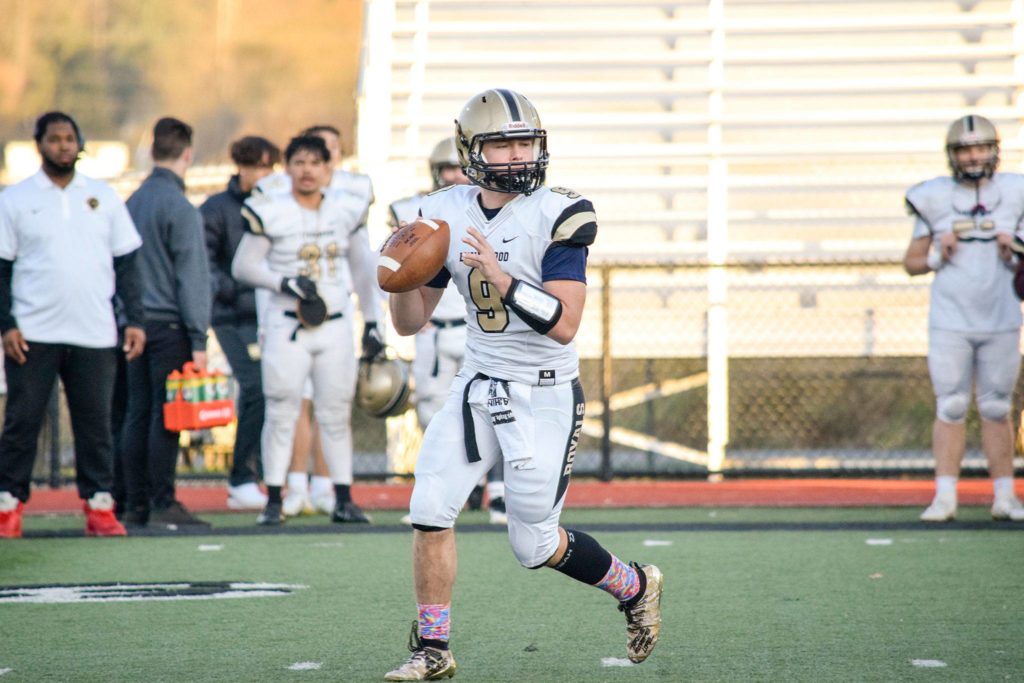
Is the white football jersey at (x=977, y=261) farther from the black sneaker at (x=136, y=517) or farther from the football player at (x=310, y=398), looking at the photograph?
the black sneaker at (x=136, y=517)

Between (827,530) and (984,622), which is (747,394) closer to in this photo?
(827,530)

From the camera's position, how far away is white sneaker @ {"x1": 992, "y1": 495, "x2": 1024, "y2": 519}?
668cm

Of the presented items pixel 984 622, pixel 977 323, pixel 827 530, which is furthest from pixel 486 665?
pixel 977 323

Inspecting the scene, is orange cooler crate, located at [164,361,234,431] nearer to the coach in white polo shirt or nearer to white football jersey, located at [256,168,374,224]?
the coach in white polo shirt

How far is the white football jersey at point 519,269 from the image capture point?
3.62 metres

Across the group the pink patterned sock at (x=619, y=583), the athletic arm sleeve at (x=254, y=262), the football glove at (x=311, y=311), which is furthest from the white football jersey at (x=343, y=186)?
the pink patterned sock at (x=619, y=583)

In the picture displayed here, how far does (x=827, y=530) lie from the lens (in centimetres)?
659

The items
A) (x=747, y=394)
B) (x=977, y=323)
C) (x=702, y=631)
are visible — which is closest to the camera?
(x=702, y=631)

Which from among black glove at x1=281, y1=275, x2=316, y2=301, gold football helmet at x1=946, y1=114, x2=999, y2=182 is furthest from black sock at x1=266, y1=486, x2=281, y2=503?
gold football helmet at x1=946, y1=114, x2=999, y2=182

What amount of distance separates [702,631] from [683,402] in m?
8.33

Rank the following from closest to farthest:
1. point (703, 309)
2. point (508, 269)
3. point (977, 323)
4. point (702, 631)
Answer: point (508, 269) → point (702, 631) → point (977, 323) → point (703, 309)

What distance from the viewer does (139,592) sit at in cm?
484

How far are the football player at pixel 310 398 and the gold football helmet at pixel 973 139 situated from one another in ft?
9.49

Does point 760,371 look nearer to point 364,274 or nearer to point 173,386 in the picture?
point 364,274
